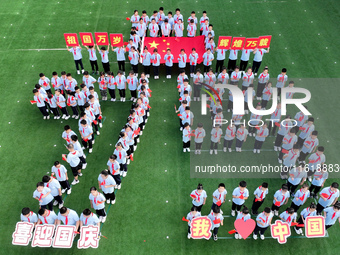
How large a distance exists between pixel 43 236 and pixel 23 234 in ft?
1.38

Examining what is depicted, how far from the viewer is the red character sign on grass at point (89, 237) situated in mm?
6242

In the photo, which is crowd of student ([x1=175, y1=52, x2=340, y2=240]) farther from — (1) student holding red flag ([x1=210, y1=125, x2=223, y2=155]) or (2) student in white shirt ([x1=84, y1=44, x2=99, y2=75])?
(2) student in white shirt ([x1=84, y1=44, x2=99, y2=75])

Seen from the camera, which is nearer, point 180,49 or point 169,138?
point 169,138

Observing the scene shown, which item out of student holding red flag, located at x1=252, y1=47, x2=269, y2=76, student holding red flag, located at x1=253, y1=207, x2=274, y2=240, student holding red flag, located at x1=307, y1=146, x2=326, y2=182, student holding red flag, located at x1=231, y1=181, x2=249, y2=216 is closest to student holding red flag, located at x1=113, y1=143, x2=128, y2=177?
student holding red flag, located at x1=231, y1=181, x2=249, y2=216

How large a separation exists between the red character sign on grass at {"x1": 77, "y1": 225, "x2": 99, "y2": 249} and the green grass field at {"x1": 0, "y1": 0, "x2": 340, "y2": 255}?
94 cm

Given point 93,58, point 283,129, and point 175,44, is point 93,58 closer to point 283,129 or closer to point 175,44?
point 175,44

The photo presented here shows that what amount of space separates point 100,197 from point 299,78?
848cm

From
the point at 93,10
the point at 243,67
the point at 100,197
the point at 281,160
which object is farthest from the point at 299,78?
the point at 93,10

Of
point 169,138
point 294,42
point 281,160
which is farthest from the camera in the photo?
point 294,42

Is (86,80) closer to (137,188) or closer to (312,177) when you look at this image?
(137,188)

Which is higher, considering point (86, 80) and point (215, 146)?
point (86, 80)

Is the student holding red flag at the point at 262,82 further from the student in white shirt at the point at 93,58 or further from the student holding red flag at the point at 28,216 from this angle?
the student holding red flag at the point at 28,216

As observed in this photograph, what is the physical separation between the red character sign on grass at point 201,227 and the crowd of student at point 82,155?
6.75 feet

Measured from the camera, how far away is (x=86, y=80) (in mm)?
9750
